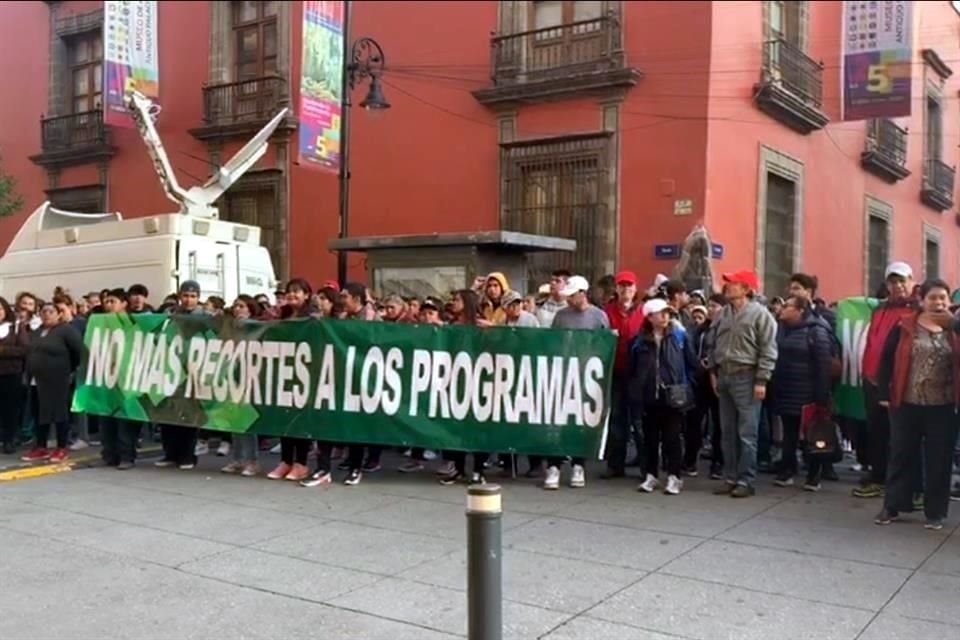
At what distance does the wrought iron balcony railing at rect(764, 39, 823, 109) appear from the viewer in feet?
51.4

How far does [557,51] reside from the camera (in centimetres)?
1580

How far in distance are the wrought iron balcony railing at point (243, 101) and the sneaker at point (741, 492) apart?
14861 millimetres

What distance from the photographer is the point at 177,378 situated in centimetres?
920

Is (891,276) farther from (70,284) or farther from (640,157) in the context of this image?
(70,284)

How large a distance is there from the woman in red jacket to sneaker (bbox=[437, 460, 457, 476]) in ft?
11.7

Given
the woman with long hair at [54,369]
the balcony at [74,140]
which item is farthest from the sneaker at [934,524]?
the balcony at [74,140]

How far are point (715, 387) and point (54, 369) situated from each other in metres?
6.89

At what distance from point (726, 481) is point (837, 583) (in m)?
2.58

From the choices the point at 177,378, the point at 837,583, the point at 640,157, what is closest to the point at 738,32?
the point at 640,157

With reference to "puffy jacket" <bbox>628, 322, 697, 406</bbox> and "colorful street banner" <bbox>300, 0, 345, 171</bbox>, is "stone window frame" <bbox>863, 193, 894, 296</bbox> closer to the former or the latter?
"colorful street banner" <bbox>300, 0, 345, 171</bbox>

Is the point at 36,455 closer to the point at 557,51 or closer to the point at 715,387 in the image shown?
the point at 715,387

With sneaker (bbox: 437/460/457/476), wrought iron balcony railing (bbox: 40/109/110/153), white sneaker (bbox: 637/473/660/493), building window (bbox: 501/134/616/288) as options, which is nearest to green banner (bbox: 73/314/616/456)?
sneaker (bbox: 437/460/457/476)

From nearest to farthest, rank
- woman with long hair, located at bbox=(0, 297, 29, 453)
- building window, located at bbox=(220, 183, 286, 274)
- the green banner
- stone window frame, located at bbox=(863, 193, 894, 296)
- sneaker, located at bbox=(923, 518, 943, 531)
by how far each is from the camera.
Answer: sneaker, located at bbox=(923, 518, 943, 531) → the green banner → woman with long hair, located at bbox=(0, 297, 29, 453) → building window, located at bbox=(220, 183, 286, 274) → stone window frame, located at bbox=(863, 193, 894, 296)

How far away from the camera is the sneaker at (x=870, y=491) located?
7.71m
